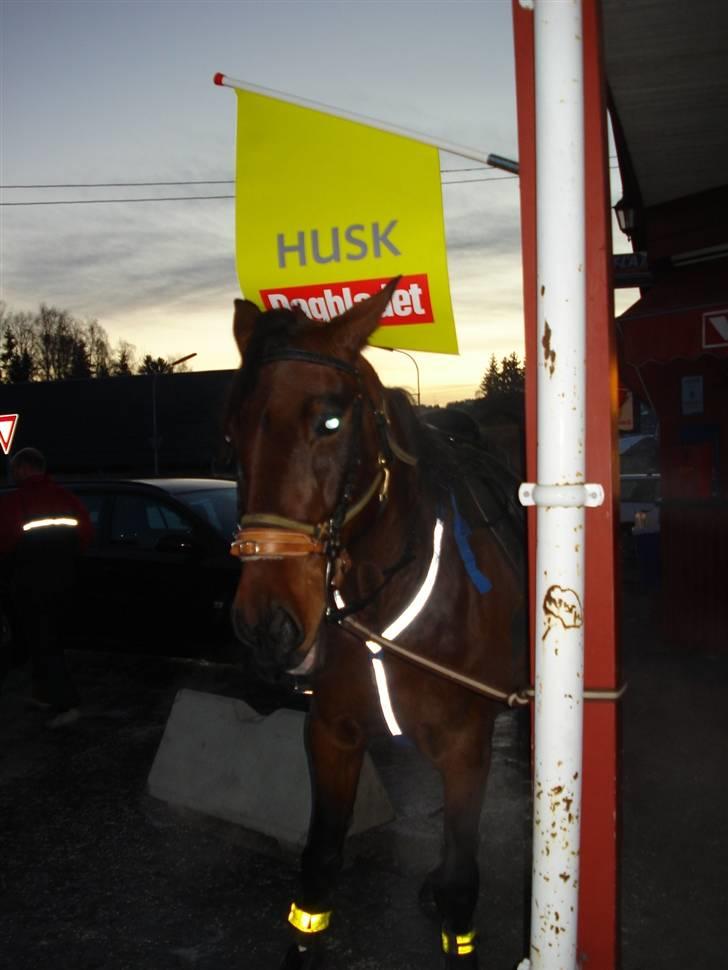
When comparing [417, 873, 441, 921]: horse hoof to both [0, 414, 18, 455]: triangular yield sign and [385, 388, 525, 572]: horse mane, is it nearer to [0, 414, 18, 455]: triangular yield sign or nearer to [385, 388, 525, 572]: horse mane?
[385, 388, 525, 572]: horse mane

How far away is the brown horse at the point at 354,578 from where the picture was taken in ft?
6.61

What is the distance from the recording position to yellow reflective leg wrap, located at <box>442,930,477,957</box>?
270 cm

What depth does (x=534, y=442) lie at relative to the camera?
5.66 feet

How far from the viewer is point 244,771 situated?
14.5ft

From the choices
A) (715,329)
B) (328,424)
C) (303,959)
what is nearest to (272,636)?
(328,424)

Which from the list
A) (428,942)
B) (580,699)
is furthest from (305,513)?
(428,942)

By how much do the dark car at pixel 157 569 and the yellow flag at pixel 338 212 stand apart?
193 inches

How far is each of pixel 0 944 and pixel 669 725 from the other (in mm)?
4273

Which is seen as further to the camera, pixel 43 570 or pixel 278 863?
pixel 43 570

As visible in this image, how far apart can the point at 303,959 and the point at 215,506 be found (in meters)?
5.24

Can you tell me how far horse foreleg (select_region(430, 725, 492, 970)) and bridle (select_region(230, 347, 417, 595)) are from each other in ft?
2.82

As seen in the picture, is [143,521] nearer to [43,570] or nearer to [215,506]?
[215,506]

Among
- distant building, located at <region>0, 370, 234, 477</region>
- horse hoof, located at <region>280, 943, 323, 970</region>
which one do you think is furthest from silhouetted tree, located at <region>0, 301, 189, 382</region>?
horse hoof, located at <region>280, 943, 323, 970</region>

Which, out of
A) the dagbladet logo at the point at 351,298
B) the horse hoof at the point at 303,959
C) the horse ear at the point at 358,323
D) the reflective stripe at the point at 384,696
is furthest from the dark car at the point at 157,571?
the horse ear at the point at 358,323
